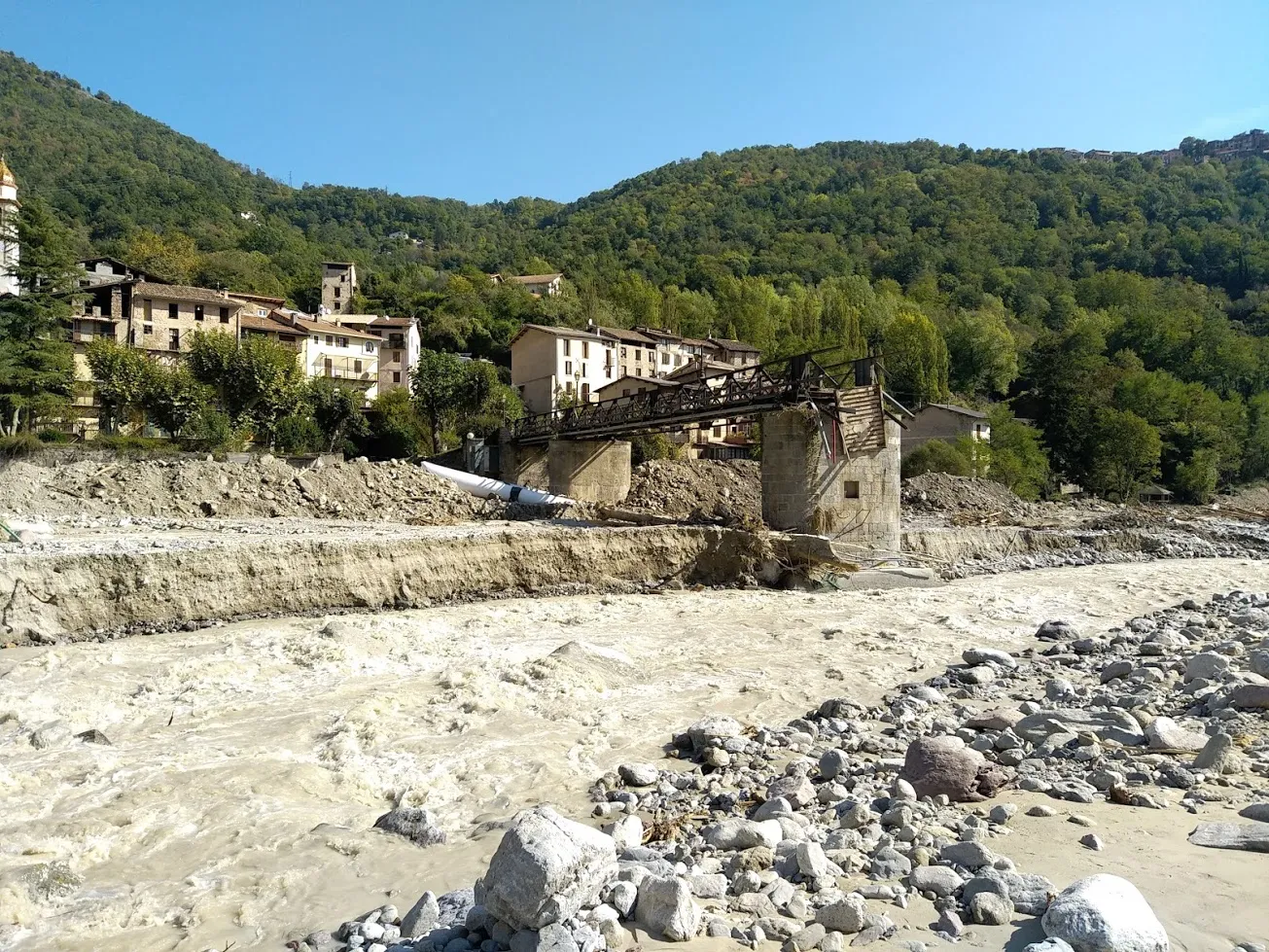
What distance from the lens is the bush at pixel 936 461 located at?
4806cm

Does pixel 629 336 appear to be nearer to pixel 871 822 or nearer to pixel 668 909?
pixel 871 822

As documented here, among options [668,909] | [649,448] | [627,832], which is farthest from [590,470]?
[668,909]

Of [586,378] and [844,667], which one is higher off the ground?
[586,378]

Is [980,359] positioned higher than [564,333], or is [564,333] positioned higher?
[980,359]

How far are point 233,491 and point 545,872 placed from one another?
1039 inches

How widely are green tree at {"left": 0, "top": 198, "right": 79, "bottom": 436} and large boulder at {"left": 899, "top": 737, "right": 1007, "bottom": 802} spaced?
1505 inches

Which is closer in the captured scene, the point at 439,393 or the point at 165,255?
the point at 439,393

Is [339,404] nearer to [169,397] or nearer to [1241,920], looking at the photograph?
[169,397]

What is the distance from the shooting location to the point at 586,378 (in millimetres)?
57500

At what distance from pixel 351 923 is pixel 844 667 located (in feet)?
29.1

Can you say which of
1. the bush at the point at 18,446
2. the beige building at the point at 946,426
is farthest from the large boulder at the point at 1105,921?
the beige building at the point at 946,426

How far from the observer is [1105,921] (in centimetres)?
363

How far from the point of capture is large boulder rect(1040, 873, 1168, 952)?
3.58m

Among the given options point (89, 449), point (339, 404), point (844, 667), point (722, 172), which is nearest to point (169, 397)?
point (89, 449)
